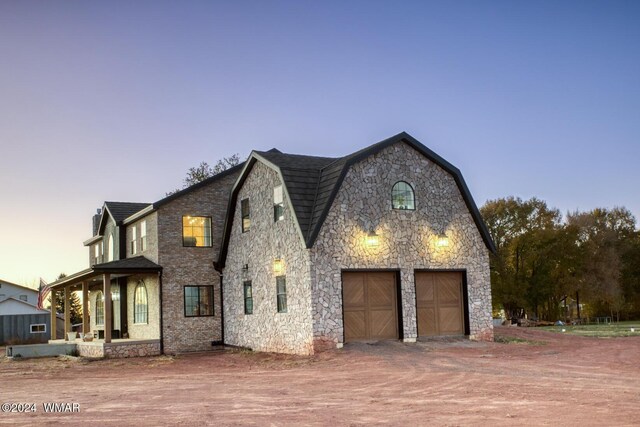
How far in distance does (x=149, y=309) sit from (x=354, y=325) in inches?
355

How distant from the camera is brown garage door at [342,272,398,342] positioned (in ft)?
64.2

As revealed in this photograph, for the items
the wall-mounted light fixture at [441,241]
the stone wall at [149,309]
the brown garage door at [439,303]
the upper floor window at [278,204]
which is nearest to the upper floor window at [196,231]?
the stone wall at [149,309]

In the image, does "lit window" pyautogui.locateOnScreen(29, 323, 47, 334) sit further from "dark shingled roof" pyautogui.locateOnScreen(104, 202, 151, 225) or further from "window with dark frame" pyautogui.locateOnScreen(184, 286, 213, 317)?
"window with dark frame" pyautogui.locateOnScreen(184, 286, 213, 317)

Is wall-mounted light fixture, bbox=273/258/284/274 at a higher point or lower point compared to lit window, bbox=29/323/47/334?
higher

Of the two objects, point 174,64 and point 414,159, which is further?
point 174,64

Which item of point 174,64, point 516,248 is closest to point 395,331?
point 174,64

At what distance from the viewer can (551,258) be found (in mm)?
49250

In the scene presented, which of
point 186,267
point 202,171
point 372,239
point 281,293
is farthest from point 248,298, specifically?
point 202,171

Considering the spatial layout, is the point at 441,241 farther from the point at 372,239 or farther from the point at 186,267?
the point at 186,267

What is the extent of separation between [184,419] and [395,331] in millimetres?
11613

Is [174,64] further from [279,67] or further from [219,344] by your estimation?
[219,344]

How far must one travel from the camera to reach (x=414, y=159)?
68.8 feet

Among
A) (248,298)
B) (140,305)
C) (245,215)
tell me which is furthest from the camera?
(140,305)

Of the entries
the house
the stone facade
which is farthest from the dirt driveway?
the stone facade
